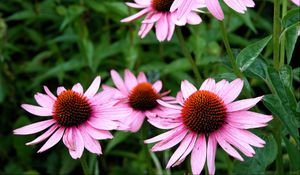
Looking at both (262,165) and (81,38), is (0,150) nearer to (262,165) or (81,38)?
(81,38)

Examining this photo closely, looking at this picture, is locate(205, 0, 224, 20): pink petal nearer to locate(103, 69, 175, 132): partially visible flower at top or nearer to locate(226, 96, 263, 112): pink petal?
locate(226, 96, 263, 112): pink petal

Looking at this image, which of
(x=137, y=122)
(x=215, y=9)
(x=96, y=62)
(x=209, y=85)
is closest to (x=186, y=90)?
(x=209, y=85)

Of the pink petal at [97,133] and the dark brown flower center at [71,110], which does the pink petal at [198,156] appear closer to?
the pink petal at [97,133]

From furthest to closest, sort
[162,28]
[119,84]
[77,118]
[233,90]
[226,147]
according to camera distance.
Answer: [119,84] → [162,28] → [77,118] → [233,90] → [226,147]

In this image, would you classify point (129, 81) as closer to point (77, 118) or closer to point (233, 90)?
point (77, 118)

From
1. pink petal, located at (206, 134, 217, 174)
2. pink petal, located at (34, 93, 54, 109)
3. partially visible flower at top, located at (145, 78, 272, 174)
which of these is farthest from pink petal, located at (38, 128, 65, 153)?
pink petal, located at (206, 134, 217, 174)

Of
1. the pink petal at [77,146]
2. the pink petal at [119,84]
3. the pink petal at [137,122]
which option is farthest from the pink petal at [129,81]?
Result: the pink petal at [77,146]

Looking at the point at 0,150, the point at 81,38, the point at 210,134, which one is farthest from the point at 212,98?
the point at 0,150
